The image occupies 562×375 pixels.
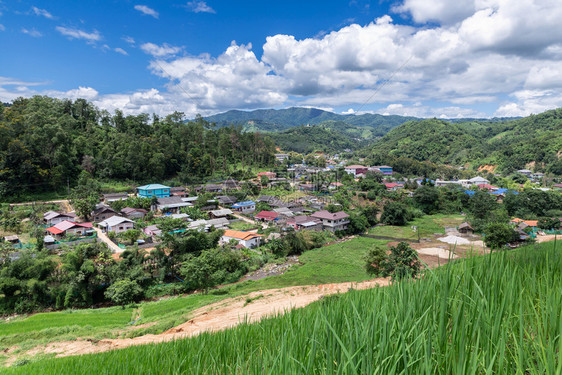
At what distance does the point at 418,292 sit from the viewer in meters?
1.98

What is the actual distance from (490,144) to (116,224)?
89874 millimetres

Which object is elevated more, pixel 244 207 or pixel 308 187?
pixel 308 187

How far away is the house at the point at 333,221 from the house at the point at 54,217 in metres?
21.3

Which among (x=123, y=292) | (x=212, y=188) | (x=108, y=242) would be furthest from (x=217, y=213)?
(x=123, y=292)

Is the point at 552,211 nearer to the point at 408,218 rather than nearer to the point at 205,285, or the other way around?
the point at 408,218

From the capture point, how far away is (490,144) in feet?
248


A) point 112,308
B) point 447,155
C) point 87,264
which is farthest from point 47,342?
point 447,155

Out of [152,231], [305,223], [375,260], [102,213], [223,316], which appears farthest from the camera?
[305,223]

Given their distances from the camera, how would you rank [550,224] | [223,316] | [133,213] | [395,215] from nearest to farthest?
[223,316]
[550,224]
[133,213]
[395,215]

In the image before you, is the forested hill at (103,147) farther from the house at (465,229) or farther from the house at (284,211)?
the house at (465,229)

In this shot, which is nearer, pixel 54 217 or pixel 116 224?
pixel 116 224

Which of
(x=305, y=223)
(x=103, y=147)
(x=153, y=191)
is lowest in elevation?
(x=305, y=223)

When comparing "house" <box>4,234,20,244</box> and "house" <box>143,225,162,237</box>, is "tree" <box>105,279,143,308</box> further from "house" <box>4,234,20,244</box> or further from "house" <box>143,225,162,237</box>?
"house" <box>4,234,20,244</box>

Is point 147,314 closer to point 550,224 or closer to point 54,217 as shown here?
point 54,217
